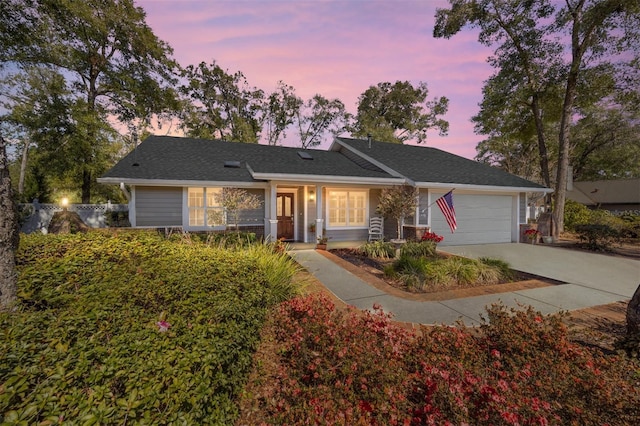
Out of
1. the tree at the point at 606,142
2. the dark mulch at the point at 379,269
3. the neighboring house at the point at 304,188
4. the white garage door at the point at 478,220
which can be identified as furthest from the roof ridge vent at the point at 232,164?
the tree at the point at 606,142

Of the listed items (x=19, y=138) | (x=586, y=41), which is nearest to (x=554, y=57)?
(x=586, y=41)

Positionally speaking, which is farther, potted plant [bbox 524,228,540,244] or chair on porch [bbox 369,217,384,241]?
potted plant [bbox 524,228,540,244]

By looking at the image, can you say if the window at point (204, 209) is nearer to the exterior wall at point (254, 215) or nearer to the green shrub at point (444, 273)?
the exterior wall at point (254, 215)

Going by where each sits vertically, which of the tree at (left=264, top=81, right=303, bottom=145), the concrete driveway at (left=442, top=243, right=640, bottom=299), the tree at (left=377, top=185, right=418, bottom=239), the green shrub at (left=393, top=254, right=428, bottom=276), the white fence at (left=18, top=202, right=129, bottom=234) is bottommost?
the concrete driveway at (left=442, top=243, right=640, bottom=299)

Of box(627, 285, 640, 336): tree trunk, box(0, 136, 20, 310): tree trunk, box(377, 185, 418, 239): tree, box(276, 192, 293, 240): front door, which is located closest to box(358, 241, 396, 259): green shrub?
box(377, 185, 418, 239): tree

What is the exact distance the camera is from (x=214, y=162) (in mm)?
11227

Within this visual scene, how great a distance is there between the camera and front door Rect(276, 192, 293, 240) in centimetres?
1123

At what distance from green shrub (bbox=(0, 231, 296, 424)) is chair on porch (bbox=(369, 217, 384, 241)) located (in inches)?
330

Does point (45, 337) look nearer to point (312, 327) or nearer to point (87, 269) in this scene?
point (87, 269)

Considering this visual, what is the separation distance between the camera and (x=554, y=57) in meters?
14.1

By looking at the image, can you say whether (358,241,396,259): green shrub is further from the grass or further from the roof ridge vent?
the roof ridge vent


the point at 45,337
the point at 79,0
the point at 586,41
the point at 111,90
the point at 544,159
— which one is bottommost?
the point at 45,337

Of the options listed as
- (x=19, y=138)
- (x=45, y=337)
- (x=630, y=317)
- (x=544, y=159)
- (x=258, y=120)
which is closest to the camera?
(x=45, y=337)

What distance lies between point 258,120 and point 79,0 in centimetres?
1401
